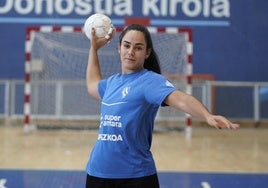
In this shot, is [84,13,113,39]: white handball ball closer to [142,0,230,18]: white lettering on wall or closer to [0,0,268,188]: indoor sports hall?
[0,0,268,188]: indoor sports hall

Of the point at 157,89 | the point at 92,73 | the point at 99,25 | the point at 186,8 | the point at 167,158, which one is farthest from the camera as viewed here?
the point at 186,8

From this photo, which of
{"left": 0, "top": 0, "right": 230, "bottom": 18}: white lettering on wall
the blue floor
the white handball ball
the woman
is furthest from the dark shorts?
{"left": 0, "top": 0, "right": 230, "bottom": 18}: white lettering on wall

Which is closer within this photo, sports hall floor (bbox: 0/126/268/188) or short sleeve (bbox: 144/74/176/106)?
short sleeve (bbox: 144/74/176/106)

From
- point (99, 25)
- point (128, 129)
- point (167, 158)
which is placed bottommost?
point (167, 158)

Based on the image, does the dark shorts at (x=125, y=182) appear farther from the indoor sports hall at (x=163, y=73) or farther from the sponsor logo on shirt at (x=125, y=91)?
the indoor sports hall at (x=163, y=73)

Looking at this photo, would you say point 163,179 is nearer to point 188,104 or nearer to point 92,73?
point 92,73

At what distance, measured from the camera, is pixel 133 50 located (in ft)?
6.62

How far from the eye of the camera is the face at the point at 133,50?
2025mm

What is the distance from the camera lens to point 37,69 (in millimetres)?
9250

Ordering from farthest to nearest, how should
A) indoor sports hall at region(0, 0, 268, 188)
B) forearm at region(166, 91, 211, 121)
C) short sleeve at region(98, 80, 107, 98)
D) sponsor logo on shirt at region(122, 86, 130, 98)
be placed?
indoor sports hall at region(0, 0, 268, 188), short sleeve at region(98, 80, 107, 98), sponsor logo on shirt at region(122, 86, 130, 98), forearm at region(166, 91, 211, 121)

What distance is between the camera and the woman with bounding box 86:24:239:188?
196cm

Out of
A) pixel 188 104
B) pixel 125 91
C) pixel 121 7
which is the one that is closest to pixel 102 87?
pixel 125 91

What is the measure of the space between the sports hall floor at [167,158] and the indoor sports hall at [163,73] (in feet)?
0.09

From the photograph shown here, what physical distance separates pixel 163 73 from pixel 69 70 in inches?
78.5
